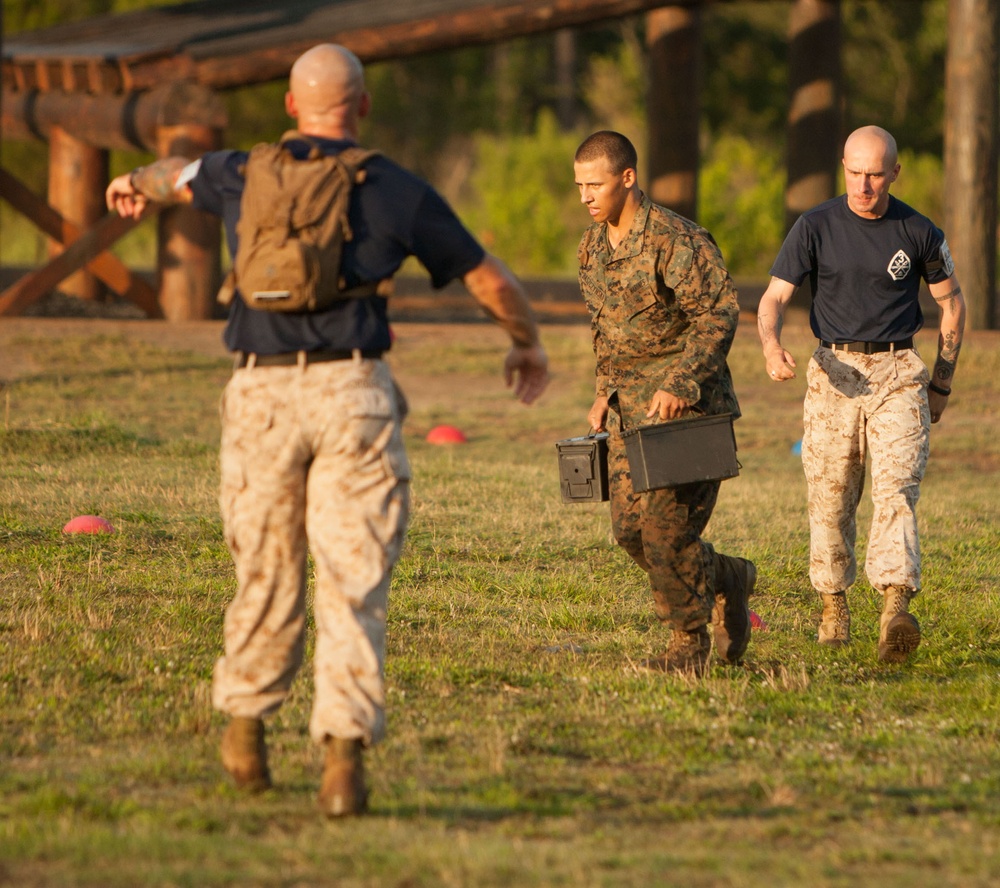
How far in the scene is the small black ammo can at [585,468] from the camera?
6113 mm

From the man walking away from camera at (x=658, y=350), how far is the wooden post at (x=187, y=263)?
34.2ft

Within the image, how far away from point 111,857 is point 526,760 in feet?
4.77

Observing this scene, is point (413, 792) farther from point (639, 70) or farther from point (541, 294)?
point (639, 70)

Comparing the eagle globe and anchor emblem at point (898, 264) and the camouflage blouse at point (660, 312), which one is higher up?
the eagle globe and anchor emblem at point (898, 264)

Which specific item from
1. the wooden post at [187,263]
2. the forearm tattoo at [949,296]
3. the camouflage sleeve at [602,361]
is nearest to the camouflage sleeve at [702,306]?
the camouflage sleeve at [602,361]

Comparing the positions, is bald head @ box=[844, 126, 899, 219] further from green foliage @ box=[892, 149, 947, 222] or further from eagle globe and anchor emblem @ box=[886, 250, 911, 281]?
green foliage @ box=[892, 149, 947, 222]

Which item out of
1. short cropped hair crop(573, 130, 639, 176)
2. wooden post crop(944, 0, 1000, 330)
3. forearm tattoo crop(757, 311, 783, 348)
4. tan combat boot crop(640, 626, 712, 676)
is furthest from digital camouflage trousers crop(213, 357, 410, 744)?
wooden post crop(944, 0, 1000, 330)

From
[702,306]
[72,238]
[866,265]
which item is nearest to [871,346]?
[866,265]

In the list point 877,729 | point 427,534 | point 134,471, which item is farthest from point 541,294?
point 877,729

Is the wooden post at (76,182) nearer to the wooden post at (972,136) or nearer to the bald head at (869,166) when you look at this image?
the wooden post at (972,136)

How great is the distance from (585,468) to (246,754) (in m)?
2.09

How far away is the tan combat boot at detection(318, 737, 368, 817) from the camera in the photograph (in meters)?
4.24

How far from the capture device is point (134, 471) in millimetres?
10398

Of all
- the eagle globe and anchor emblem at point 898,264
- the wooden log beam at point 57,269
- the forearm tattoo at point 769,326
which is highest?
the wooden log beam at point 57,269
